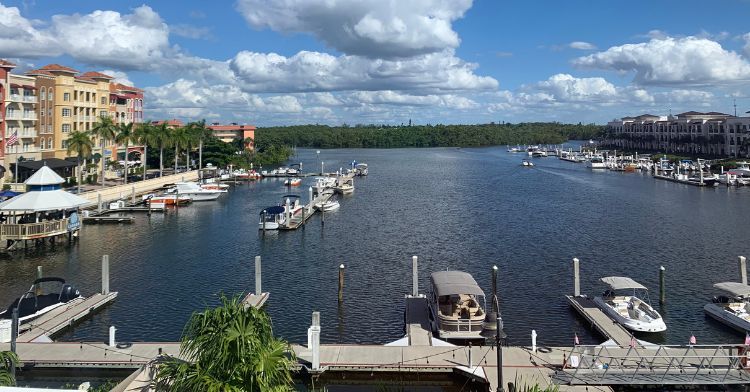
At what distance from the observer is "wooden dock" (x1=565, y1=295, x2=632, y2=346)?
2970 cm

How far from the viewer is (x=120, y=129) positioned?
323ft

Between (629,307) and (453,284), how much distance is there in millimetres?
10567

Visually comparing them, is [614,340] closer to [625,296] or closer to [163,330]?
[625,296]

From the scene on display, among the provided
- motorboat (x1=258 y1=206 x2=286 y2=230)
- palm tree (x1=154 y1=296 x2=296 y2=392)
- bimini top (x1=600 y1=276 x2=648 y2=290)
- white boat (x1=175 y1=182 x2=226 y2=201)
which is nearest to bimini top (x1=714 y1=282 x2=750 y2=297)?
bimini top (x1=600 y1=276 x2=648 y2=290)

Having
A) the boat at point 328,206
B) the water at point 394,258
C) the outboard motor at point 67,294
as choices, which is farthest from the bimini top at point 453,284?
the boat at point 328,206

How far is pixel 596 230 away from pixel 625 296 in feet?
99.9

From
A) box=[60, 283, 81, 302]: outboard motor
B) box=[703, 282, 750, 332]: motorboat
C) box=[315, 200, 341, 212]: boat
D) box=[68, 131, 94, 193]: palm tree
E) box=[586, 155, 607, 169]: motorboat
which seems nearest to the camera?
box=[703, 282, 750, 332]: motorboat

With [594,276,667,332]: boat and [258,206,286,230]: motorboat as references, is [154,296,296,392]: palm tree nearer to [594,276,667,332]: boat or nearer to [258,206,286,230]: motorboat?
[594,276,667,332]: boat


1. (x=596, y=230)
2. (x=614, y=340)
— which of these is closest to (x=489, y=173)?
(x=596, y=230)

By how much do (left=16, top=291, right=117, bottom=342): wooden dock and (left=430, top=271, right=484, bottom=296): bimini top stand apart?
20289 mm

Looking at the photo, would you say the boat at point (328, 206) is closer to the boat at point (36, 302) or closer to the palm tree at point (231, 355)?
the boat at point (36, 302)

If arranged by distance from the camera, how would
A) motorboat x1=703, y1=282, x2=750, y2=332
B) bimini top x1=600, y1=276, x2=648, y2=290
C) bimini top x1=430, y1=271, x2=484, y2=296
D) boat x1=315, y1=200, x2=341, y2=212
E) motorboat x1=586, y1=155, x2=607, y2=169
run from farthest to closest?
1. motorboat x1=586, y1=155, x2=607, y2=169
2. boat x1=315, y1=200, x2=341, y2=212
3. bimini top x1=600, y1=276, x2=648, y2=290
4. motorboat x1=703, y1=282, x2=750, y2=332
5. bimini top x1=430, y1=271, x2=484, y2=296

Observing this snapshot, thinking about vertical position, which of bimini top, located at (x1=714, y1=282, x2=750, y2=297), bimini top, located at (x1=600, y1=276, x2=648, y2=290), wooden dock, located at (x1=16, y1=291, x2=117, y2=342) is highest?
bimini top, located at (x1=600, y1=276, x2=648, y2=290)

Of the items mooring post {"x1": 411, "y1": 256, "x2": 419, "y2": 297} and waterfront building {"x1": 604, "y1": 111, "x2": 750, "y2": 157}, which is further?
waterfront building {"x1": 604, "y1": 111, "x2": 750, "y2": 157}
